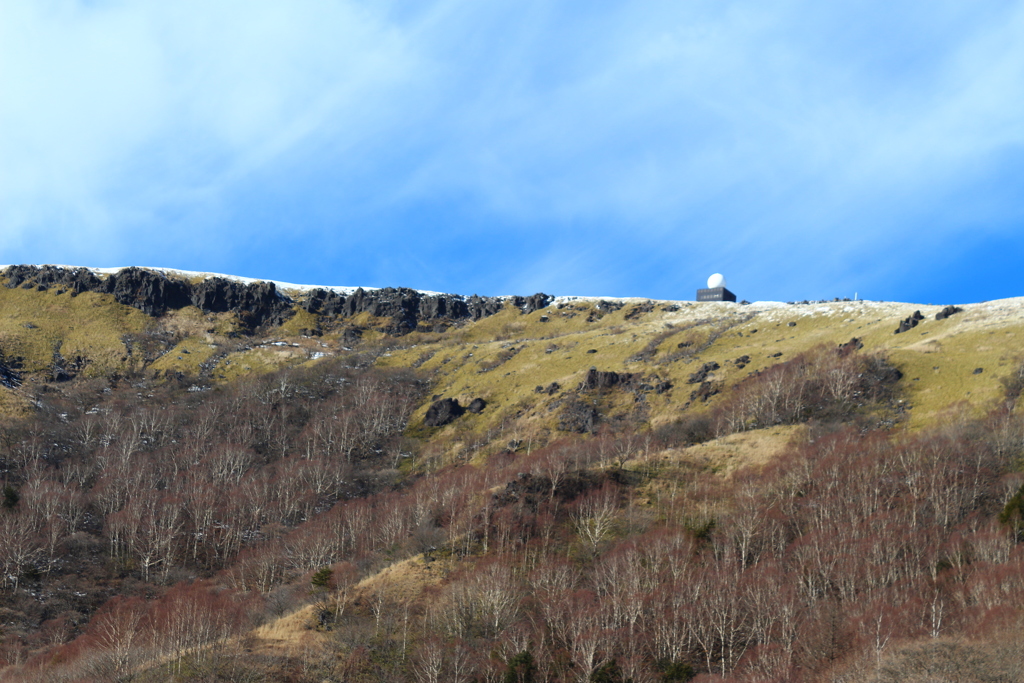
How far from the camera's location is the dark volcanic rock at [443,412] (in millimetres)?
158375

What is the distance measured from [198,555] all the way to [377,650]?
54257mm

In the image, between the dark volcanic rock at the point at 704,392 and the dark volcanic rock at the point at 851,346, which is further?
the dark volcanic rock at the point at 851,346

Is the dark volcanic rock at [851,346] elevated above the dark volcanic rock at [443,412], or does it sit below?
above

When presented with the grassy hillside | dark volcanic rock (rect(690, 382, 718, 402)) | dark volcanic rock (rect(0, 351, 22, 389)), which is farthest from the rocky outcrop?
dark volcanic rock (rect(0, 351, 22, 389))

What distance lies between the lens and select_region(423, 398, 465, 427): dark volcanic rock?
158 metres

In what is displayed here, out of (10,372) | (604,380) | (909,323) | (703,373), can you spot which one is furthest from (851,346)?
(10,372)

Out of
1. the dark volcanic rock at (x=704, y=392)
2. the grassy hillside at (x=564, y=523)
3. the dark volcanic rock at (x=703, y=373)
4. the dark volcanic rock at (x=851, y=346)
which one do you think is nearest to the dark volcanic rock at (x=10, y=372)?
the grassy hillside at (x=564, y=523)

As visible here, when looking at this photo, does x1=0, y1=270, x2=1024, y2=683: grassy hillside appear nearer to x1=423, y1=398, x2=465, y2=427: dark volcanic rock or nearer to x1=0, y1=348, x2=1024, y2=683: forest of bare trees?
x1=0, y1=348, x2=1024, y2=683: forest of bare trees

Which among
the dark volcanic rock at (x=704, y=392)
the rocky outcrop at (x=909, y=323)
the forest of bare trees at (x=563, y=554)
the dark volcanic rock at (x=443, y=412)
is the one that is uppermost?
the rocky outcrop at (x=909, y=323)

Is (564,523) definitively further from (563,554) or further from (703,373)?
(703,373)

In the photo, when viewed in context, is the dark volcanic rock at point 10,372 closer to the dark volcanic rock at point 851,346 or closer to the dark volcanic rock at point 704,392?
the dark volcanic rock at point 704,392

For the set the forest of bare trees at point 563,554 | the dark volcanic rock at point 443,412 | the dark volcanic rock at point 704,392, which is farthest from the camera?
the dark volcanic rock at point 443,412

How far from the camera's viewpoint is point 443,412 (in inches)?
6275

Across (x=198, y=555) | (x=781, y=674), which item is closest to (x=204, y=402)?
(x=198, y=555)
